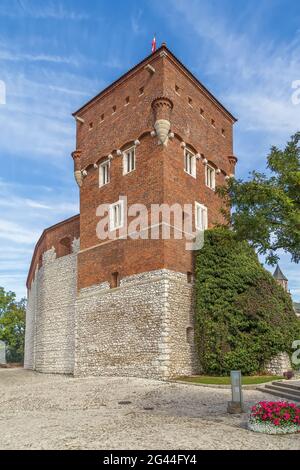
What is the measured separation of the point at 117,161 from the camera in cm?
2430

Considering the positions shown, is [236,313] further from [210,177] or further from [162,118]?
[162,118]

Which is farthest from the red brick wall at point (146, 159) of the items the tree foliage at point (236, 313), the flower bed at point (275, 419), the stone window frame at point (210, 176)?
the flower bed at point (275, 419)

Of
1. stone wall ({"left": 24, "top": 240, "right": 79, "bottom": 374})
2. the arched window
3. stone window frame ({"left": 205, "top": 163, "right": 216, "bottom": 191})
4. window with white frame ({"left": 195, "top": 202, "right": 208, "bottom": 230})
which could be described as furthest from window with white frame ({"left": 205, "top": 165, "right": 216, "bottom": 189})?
the arched window

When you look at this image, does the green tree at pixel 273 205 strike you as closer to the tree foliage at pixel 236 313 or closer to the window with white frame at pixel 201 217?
the tree foliage at pixel 236 313

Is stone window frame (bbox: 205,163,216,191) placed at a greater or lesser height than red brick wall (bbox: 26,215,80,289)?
greater

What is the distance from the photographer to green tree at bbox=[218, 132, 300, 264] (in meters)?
10.3

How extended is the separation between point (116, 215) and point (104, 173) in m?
3.11

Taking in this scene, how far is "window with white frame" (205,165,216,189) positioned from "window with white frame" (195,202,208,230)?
1.78 meters

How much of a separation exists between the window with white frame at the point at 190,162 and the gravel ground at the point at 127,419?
36.1 feet

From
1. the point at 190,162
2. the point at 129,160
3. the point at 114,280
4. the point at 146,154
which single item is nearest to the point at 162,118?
the point at 146,154

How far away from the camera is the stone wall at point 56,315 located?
89.0ft

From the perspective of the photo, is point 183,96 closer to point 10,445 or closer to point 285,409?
point 285,409

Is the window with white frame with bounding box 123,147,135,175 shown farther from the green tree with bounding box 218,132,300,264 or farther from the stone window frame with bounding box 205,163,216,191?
the green tree with bounding box 218,132,300,264

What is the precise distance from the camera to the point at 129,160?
23.8 metres
